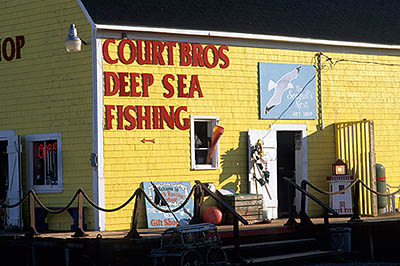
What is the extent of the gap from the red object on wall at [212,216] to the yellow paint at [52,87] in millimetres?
2499

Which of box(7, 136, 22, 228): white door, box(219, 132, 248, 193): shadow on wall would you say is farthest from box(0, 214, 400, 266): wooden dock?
box(219, 132, 248, 193): shadow on wall

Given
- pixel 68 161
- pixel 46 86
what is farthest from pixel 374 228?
pixel 46 86

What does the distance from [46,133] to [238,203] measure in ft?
15.4

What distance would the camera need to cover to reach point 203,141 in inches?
653

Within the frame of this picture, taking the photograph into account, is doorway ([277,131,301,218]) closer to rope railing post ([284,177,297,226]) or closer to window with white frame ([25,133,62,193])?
rope railing post ([284,177,297,226])

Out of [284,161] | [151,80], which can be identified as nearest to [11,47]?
[151,80]

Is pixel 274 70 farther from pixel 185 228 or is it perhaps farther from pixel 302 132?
pixel 185 228

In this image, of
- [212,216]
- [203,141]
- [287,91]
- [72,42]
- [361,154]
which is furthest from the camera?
[361,154]

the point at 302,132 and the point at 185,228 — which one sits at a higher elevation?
the point at 302,132

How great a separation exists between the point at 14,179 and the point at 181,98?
442 centimetres

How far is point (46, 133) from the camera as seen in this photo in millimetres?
16234

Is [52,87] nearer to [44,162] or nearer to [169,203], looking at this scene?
[44,162]

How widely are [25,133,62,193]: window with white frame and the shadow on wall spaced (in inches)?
149

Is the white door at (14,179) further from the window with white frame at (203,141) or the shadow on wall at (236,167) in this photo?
the shadow on wall at (236,167)
